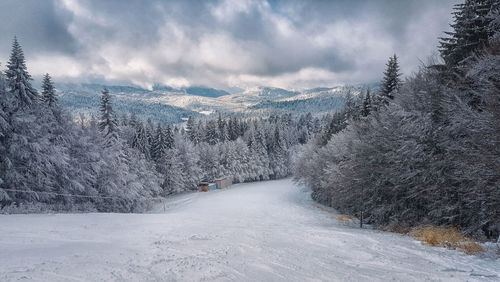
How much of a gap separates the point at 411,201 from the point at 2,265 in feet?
62.8

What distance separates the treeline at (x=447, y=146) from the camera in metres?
9.02

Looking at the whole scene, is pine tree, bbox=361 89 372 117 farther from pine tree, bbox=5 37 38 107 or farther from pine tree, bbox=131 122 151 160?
pine tree, bbox=131 122 151 160

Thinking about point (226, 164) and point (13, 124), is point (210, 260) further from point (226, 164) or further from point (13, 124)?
point (226, 164)

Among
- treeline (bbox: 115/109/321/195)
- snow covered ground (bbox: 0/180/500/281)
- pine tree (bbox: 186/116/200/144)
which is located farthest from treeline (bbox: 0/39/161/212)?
pine tree (bbox: 186/116/200/144)

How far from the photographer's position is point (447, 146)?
1177cm

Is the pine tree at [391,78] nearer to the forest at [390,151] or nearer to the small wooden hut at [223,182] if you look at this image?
the forest at [390,151]

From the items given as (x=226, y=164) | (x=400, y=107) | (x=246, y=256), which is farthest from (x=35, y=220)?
(x=226, y=164)

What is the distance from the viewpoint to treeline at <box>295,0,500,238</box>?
9.02m

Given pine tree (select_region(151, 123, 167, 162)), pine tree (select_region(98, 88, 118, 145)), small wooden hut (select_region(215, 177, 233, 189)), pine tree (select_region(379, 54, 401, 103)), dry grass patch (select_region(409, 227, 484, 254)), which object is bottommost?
small wooden hut (select_region(215, 177, 233, 189))

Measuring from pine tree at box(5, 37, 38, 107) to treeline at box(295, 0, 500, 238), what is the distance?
28.0 metres

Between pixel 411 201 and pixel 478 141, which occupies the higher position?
pixel 478 141

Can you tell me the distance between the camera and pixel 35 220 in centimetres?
1084

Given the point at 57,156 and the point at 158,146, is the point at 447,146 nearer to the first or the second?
the point at 57,156

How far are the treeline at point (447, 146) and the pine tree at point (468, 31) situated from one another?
42 mm
